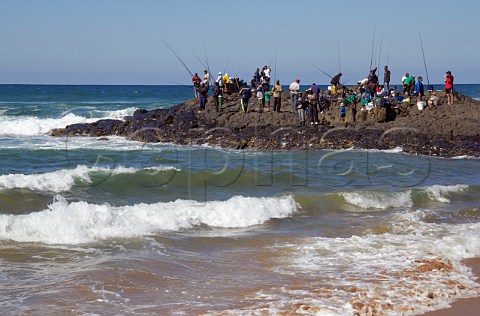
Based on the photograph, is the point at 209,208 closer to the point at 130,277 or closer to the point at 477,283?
the point at 130,277

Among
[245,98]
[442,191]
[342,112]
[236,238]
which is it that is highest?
[245,98]

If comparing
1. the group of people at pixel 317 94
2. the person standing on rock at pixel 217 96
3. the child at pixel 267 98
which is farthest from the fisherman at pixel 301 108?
the person standing on rock at pixel 217 96

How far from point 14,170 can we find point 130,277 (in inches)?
434

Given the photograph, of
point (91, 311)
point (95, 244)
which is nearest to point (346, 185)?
point (95, 244)

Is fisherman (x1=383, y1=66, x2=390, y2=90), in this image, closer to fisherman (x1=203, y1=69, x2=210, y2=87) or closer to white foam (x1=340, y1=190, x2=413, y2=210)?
fisherman (x1=203, y1=69, x2=210, y2=87)

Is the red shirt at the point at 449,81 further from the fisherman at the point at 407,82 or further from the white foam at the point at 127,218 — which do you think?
the white foam at the point at 127,218

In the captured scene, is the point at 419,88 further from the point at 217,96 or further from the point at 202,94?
the point at 202,94

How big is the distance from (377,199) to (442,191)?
1.98m

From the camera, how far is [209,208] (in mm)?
12305

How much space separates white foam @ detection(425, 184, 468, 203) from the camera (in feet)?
47.9

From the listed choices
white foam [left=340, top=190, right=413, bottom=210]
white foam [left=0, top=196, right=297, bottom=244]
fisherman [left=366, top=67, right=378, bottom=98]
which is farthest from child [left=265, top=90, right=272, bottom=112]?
white foam [left=0, top=196, right=297, bottom=244]

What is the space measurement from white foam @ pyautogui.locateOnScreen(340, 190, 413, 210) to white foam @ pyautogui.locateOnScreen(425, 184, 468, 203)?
0.59 metres

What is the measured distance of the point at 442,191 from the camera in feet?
49.6

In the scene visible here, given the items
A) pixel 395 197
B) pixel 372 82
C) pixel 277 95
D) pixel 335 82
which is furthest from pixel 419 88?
pixel 395 197
